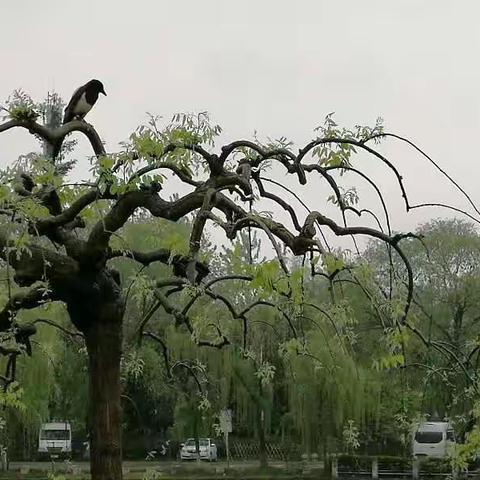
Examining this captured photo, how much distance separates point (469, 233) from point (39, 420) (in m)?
11.4

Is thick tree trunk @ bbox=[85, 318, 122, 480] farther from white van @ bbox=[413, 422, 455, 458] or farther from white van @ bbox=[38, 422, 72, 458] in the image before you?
white van @ bbox=[38, 422, 72, 458]

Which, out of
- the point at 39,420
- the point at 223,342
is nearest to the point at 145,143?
the point at 223,342

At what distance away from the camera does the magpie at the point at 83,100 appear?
402 cm

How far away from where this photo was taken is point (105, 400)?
394 centimetres

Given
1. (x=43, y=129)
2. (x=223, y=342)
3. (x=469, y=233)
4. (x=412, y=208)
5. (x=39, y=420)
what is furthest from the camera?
(x=469, y=233)

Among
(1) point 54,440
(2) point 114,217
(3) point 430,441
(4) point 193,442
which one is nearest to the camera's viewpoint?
(2) point 114,217

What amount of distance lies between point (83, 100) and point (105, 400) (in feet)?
4.46

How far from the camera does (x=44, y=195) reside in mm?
3887

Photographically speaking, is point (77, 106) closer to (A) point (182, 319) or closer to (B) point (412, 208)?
(A) point (182, 319)

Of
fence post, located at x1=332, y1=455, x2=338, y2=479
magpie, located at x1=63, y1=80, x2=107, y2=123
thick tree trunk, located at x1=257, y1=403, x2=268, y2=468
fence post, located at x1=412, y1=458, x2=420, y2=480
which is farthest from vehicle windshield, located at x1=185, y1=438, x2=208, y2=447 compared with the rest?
magpie, located at x1=63, y1=80, x2=107, y2=123

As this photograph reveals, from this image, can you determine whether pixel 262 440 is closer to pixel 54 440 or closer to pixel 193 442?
pixel 193 442

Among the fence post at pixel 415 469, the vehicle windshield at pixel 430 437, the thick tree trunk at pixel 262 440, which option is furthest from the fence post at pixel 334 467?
the vehicle windshield at pixel 430 437

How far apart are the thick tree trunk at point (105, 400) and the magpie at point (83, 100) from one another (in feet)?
3.17

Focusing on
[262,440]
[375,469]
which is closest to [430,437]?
[375,469]
